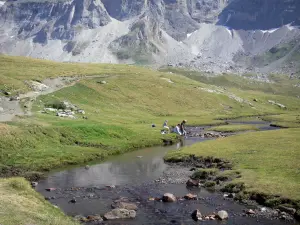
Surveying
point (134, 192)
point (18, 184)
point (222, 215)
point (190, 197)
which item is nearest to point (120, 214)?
point (134, 192)

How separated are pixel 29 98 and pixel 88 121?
28.7m

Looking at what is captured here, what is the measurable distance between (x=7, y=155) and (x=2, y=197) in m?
24.1

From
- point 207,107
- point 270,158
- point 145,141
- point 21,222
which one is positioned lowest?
point 207,107

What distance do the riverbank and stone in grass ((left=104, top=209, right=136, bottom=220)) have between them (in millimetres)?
12736

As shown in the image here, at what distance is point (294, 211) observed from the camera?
3588 centimetres

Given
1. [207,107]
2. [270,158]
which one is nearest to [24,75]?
[207,107]

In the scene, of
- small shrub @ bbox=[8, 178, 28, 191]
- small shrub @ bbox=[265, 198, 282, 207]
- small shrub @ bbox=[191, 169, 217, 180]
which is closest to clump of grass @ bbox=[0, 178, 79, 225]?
small shrub @ bbox=[8, 178, 28, 191]

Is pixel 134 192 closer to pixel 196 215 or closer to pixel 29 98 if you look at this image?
pixel 196 215

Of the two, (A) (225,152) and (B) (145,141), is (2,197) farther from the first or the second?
(B) (145,141)

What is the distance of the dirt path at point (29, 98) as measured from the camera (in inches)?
3383

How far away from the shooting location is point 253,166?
52.0 m

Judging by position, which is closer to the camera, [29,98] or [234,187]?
[234,187]

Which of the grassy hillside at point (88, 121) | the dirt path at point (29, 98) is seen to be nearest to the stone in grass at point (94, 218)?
the grassy hillside at point (88, 121)

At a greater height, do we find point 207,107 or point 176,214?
point 176,214
